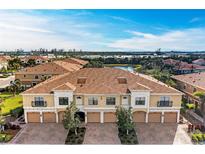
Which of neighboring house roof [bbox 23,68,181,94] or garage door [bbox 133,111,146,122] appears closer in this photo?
neighboring house roof [bbox 23,68,181,94]

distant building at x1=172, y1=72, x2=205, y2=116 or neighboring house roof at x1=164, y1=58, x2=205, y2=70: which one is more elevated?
neighboring house roof at x1=164, y1=58, x2=205, y2=70

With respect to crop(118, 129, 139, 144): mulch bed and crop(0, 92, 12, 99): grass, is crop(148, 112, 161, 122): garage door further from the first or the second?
crop(0, 92, 12, 99): grass

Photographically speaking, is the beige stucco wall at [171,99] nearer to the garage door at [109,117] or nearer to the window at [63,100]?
the garage door at [109,117]

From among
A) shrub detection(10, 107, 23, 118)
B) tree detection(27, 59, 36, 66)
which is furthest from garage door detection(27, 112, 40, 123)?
tree detection(27, 59, 36, 66)

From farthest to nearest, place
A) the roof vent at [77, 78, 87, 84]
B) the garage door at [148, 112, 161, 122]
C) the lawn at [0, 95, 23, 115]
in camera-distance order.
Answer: the lawn at [0, 95, 23, 115] < the roof vent at [77, 78, 87, 84] < the garage door at [148, 112, 161, 122]

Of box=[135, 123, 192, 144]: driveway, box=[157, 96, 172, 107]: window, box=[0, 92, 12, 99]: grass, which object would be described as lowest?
box=[135, 123, 192, 144]: driveway

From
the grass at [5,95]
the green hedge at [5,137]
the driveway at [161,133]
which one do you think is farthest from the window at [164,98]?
the grass at [5,95]

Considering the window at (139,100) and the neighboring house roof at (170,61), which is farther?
the neighboring house roof at (170,61)
